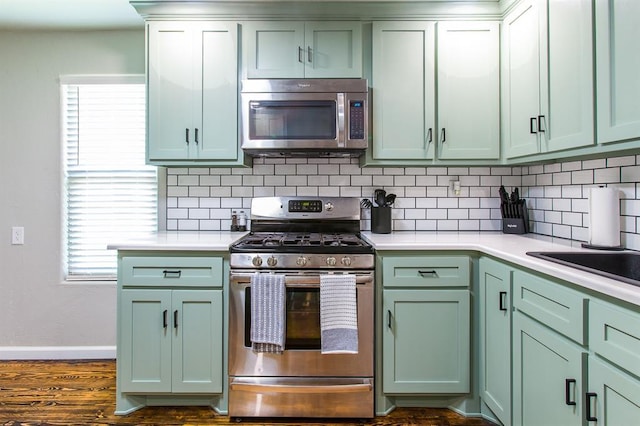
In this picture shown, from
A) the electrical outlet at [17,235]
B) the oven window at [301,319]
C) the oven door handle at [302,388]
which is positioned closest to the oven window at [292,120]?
the oven window at [301,319]

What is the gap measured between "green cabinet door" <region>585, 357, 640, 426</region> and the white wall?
2.85 m

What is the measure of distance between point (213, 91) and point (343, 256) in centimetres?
129

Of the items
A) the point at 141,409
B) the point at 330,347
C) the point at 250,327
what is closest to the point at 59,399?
the point at 141,409

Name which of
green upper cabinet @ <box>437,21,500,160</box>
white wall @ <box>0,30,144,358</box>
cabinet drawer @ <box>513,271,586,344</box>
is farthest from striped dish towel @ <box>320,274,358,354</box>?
white wall @ <box>0,30,144,358</box>

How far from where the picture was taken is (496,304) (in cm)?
184

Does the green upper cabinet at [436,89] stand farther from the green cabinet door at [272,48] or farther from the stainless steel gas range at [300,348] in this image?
the stainless steel gas range at [300,348]

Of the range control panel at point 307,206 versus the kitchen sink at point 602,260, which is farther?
the range control panel at point 307,206

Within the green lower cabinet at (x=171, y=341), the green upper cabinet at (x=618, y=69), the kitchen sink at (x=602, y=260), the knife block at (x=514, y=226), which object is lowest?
the green lower cabinet at (x=171, y=341)

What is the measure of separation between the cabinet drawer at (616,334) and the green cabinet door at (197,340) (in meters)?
1.62

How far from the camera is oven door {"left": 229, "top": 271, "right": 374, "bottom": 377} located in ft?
6.64

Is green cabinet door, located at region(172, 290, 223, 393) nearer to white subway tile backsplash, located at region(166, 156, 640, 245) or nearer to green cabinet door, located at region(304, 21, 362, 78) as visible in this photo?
white subway tile backsplash, located at region(166, 156, 640, 245)

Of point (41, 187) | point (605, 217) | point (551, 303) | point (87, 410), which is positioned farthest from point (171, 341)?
point (605, 217)

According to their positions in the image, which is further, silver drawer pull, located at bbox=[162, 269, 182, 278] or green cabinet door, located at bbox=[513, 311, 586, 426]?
silver drawer pull, located at bbox=[162, 269, 182, 278]

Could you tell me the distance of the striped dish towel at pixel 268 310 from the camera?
6.46 feet
